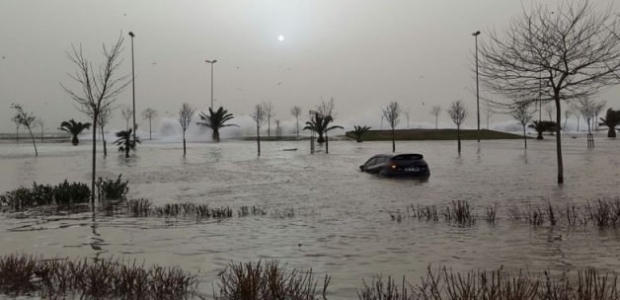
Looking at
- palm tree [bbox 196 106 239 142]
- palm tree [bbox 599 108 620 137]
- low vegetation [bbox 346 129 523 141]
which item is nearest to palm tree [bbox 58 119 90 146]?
palm tree [bbox 196 106 239 142]

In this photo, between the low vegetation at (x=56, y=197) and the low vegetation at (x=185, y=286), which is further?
the low vegetation at (x=56, y=197)

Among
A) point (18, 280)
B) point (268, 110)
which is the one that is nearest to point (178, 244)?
point (18, 280)

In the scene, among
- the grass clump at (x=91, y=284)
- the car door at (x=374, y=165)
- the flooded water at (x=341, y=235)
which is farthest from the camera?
the car door at (x=374, y=165)

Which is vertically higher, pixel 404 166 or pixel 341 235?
pixel 404 166

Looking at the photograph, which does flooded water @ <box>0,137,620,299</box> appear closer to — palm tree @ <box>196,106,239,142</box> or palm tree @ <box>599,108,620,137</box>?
palm tree @ <box>196,106,239,142</box>

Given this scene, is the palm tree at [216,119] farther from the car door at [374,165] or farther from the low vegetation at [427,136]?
the car door at [374,165]

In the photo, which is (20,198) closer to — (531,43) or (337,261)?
(337,261)

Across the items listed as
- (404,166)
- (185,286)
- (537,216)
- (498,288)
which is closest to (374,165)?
(404,166)

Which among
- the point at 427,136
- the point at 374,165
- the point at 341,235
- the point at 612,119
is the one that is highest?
the point at 612,119

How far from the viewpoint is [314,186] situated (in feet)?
68.5

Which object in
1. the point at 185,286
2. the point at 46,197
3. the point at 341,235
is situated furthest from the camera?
the point at 46,197

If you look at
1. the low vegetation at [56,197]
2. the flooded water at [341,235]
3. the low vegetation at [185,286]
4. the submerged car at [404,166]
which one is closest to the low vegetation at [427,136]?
the submerged car at [404,166]

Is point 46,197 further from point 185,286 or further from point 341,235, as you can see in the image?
point 185,286

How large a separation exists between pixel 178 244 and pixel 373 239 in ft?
10.6
